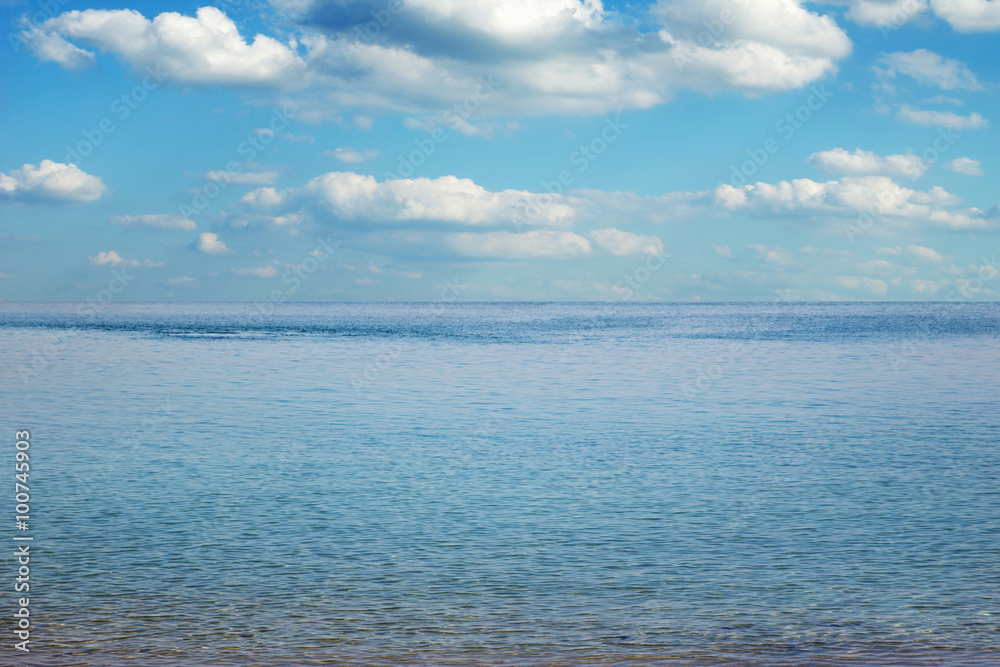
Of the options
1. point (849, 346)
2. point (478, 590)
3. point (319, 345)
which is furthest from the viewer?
point (319, 345)

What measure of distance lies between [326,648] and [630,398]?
28426 mm

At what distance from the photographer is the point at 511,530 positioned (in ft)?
52.0

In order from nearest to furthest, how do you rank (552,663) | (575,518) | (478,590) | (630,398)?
1. (552,663)
2. (478,590)
3. (575,518)
4. (630,398)

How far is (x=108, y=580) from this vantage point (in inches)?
506

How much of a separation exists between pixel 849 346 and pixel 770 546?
216ft

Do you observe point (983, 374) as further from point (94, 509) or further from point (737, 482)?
point (94, 509)

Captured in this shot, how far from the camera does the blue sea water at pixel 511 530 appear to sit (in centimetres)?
1068

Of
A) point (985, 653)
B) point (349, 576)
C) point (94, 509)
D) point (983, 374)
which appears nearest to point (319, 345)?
point (983, 374)

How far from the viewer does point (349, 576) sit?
13.2 m

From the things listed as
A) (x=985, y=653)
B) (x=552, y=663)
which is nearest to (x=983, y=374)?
(x=985, y=653)

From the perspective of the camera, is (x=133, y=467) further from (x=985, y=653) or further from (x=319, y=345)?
(x=319, y=345)

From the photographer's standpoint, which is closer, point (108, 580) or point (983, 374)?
Answer: point (108, 580)

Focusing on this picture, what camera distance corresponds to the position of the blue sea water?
35.0 ft

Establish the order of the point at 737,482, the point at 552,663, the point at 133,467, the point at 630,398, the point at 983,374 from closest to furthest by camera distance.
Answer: the point at 552,663
the point at 737,482
the point at 133,467
the point at 630,398
the point at 983,374
